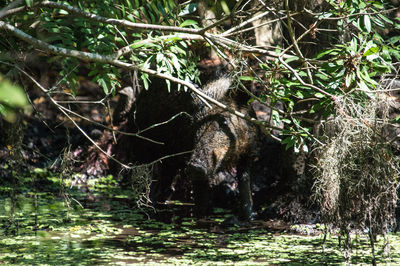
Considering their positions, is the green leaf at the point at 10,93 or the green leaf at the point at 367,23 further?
the green leaf at the point at 367,23

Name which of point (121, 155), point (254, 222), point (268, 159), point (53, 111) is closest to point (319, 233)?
point (254, 222)

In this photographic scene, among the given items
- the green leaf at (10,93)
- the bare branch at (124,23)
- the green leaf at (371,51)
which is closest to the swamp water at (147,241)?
the green leaf at (371,51)

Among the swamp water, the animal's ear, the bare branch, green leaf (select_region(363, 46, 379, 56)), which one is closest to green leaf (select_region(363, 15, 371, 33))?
green leaf (select_region(363, 46, 379, 56))

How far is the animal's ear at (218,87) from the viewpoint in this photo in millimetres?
6961

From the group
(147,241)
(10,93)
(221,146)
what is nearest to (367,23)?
(147,241)

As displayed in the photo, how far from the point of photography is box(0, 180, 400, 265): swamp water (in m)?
4.56

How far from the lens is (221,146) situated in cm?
683

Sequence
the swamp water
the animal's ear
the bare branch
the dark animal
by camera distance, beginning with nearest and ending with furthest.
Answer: the bare branch → the swamp water → the dark animal → the animal's ear

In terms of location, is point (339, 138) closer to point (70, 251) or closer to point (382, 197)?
point (382, 197)

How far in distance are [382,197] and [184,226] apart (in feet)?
11.1

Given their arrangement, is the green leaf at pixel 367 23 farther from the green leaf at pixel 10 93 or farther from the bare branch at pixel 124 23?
the green leaf at pixel 10 93

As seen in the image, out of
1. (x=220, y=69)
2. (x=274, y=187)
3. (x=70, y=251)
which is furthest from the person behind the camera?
(x=274, y=187)

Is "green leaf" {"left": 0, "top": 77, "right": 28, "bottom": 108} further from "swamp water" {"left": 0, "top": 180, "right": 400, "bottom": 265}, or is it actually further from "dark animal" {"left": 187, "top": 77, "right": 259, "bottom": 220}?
"dark animal" {"left": 187, "top": 77, "right": 259, "bottom": 220}

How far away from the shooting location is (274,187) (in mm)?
7594
